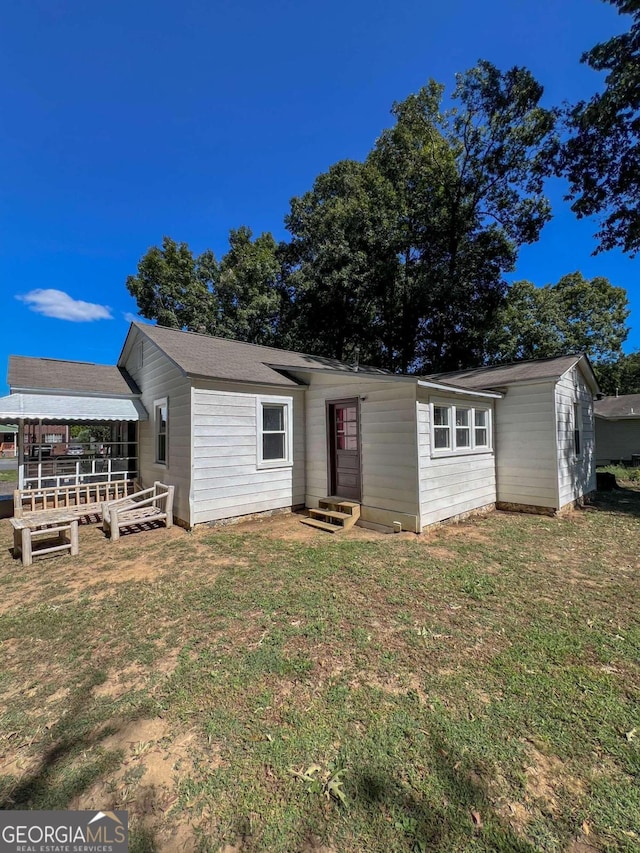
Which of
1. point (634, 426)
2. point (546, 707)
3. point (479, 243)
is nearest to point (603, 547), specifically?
point (546, 707)

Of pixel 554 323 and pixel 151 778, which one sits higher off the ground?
pixel 554 323

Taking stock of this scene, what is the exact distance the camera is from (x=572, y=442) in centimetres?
920

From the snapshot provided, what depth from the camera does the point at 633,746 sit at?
2.16 m

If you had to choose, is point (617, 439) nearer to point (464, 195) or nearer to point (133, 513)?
point (464, 195)

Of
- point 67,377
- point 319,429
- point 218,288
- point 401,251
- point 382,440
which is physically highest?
point 401,251

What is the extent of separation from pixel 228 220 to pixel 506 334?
17.0 meters

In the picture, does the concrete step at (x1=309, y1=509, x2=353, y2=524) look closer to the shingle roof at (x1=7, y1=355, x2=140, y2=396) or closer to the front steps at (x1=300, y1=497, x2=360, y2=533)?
the front steps at (x1=300, y1=497, x2=360, y2=533)

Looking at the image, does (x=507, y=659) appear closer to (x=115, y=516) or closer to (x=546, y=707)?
(x=546, y=707)

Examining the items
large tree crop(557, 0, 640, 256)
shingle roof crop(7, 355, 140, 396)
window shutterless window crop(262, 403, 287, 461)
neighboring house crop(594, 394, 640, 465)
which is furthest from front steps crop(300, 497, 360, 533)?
neighboring house crop(594, 394, 640, 465)

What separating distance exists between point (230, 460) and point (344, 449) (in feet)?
8.24

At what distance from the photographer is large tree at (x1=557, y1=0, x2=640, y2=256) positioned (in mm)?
10281

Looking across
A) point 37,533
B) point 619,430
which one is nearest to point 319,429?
point 37,533

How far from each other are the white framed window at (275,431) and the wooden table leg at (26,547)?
4.04 m

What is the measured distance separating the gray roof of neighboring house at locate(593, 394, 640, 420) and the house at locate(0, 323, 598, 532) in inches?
448
